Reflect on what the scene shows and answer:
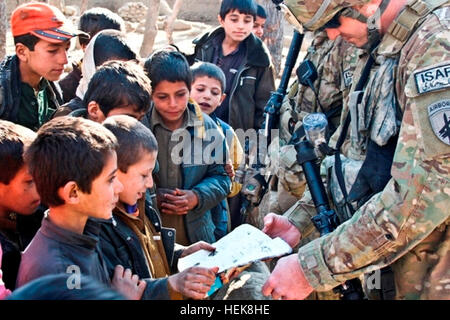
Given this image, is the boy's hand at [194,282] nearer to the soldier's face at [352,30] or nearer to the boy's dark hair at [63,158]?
the boy's dark hair at [63,158]

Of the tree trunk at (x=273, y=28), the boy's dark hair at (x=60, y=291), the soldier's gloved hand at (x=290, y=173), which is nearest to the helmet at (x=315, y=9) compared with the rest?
the soldier's gloved hand at (x=290, y=173)

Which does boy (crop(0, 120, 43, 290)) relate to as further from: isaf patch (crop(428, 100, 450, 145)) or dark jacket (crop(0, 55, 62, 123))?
isaf patch (crop(428, 100, 450, 145))

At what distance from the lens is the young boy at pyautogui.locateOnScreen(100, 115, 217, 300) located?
8.22 feet

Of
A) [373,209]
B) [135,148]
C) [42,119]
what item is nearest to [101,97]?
[135,148]

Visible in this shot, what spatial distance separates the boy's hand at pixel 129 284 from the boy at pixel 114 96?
0.93 m

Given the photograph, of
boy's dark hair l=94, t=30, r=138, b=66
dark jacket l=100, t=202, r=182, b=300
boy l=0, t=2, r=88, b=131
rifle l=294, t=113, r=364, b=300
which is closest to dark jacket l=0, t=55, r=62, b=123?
boy l=0, t=2, r=88, b=131

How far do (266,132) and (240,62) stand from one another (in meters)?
0.79

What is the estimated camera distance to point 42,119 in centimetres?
397

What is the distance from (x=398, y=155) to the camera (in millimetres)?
2422

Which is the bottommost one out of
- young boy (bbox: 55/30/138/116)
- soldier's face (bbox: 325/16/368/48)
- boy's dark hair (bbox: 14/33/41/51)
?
soldier's face (bbox: 325/16/368/48)

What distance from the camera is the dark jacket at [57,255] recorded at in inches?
85.3

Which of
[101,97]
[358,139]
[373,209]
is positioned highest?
[101,97]
